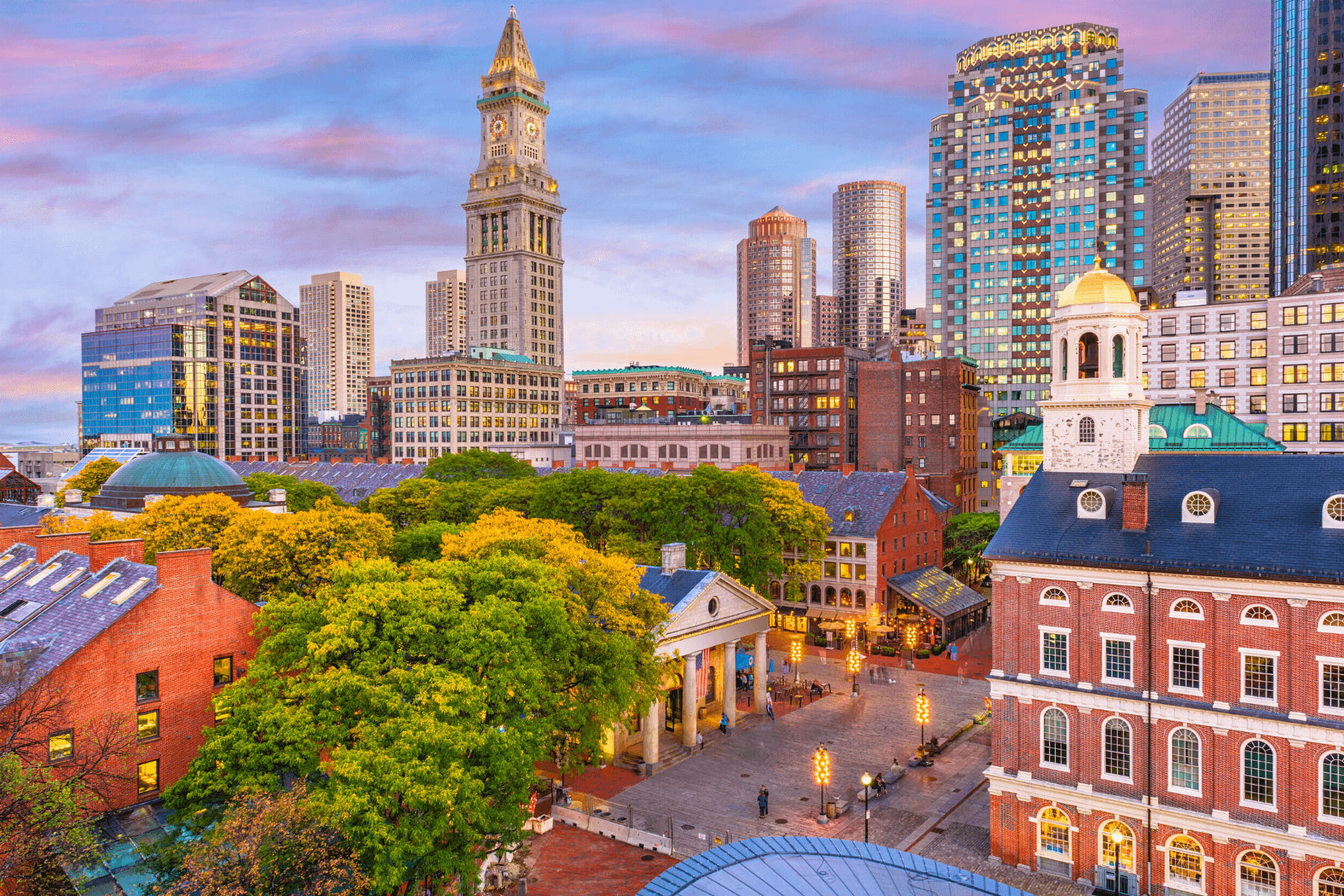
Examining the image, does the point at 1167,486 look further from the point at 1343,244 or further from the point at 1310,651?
the point at 1343,244

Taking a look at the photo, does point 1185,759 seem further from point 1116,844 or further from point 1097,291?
point 1097,291

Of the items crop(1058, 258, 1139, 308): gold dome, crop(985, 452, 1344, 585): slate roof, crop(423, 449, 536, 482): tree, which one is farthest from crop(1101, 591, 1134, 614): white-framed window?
crop(423, 449, 536, 482): tree

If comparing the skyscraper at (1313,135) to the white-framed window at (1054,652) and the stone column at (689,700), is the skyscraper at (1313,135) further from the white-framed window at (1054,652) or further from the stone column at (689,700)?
the stone column at (689,700)

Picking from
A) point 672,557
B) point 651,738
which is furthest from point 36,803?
point 672,557

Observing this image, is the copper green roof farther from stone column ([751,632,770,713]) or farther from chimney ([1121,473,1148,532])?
chimney ([1121,473,1148,532])

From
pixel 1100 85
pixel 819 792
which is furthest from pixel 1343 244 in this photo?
pixel 819 792

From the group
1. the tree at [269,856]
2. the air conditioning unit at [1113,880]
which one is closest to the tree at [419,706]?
the tree at [269,856]
